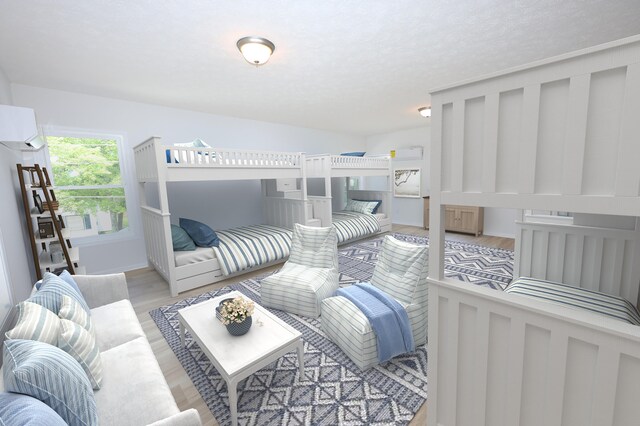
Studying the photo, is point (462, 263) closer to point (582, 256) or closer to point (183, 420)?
point (582, 256)

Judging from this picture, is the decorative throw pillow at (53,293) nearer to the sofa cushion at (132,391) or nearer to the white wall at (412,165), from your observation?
the sofa cushion at (132,391)

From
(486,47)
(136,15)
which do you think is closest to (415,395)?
(486,47)

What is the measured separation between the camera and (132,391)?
129 cm

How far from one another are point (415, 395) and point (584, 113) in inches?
67.6

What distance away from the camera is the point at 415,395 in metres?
1.68

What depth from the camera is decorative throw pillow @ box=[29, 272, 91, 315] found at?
1508 mm

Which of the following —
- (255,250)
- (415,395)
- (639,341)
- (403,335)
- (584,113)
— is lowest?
(415,395)

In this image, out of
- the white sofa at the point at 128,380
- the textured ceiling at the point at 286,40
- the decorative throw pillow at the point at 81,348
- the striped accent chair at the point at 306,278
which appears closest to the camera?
the white sofa at the point at 128,380

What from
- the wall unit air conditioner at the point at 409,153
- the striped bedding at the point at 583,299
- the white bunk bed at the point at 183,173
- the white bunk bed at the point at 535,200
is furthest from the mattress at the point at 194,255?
the wall unit air conditioner at the point at 409,153

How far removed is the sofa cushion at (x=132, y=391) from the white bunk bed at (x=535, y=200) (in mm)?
1279

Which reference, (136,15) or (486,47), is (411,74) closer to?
(486,47)

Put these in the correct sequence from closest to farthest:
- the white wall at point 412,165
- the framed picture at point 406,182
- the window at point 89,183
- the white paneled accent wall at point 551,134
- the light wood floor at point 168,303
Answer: the white paneled accent wall at point 551,134, the light wood floor at point 168,303, the window at point 89,183, the white wall at point 412,165, the framed picture at point 406,182

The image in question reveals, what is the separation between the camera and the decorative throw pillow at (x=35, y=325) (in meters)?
1.16

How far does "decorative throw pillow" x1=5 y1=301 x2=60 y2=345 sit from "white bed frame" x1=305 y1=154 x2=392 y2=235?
378 cm
